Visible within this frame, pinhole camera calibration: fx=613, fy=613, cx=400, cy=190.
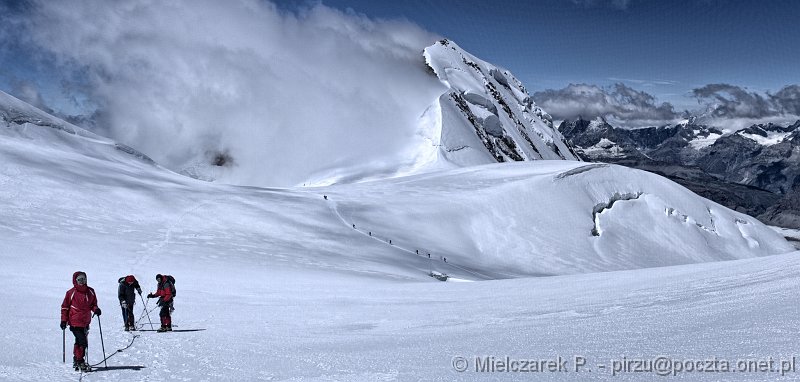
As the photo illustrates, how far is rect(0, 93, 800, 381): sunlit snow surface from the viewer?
33.4ft

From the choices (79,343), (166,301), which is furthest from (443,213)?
(79,343)

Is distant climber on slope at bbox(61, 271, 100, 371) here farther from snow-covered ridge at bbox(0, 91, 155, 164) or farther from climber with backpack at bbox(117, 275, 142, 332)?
snow-covered ridge at bbox(0, 91, 155, 164)

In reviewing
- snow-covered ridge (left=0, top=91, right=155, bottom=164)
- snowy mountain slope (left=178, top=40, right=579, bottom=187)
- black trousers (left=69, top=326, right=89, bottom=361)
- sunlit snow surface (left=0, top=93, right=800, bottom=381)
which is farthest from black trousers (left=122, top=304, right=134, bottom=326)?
snowy mountain slope (left=178, top=40, right=579, bottom=187)

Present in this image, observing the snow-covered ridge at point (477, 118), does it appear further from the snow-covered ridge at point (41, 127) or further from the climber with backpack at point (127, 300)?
the climber with backpack at point (127, 300)

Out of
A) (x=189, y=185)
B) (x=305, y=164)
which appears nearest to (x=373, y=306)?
(x=189, y=185)

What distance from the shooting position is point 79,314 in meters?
11.2

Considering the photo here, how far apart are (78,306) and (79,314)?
18 cm

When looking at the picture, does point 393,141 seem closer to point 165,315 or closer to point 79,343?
point 165,315

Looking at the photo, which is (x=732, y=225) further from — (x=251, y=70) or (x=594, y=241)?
(x=251, y=70)

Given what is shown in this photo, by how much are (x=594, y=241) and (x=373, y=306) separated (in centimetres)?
3857

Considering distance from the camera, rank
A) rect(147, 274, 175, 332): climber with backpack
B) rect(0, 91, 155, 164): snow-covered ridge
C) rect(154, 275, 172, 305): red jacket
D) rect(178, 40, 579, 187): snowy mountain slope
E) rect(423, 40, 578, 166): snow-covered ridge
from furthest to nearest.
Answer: rect(423, 40, 578, 166): snow-covered ridge → rect(178, 40, 579, 187): snowy mountain slope → rect(0, 91, 155, 164): snow-covered ridge → rect(154, 275, 172, 305): red jacket → rect(147, 274, 175, 332): climber with backpack

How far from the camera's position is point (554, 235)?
52.5 metres

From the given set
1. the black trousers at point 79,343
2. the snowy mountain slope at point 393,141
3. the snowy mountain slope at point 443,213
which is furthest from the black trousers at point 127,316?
the snowy mountain slope at point 393,141

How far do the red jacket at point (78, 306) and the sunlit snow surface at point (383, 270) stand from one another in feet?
2.59
